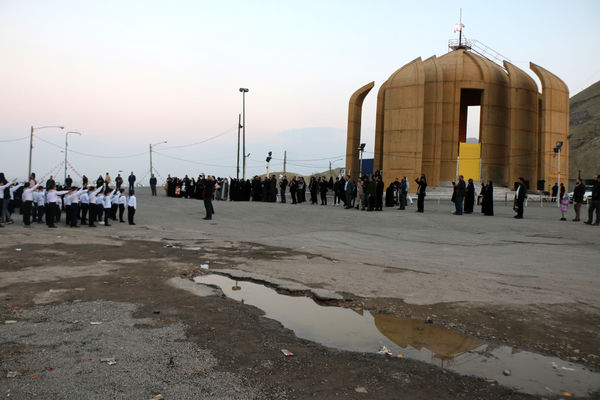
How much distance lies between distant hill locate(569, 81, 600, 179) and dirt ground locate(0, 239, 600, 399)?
102896 millimetres

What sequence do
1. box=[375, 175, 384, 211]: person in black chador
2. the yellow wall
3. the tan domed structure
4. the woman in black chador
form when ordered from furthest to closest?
the yellow wall → the tan domed structure → box=[375, 175, 384, 211]: person in black chador → the woman in black chador

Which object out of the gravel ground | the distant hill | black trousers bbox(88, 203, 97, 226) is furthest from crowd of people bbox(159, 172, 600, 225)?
the distant hill

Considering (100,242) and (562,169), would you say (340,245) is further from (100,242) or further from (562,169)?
(562,169)

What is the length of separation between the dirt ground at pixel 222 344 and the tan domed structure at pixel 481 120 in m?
30.3

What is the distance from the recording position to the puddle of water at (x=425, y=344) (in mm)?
Answer: 3920

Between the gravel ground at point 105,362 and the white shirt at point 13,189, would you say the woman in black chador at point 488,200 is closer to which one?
the gravel ground at point 105,362

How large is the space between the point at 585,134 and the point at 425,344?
126 m

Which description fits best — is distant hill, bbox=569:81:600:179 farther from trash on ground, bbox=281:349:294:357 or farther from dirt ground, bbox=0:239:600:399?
trash on ground, bbox=281:349:294:357

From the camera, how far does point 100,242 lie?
39.0 ft

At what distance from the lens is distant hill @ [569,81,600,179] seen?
97125 mm

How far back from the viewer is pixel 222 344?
4.48 m

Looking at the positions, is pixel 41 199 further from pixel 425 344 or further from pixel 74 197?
pixel 425 344

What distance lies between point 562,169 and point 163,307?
40.5m

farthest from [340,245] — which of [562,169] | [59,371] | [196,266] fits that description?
[562,169]
